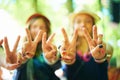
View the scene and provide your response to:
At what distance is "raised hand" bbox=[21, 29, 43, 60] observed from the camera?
5.21 feet

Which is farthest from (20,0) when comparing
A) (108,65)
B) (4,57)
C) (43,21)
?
(108,65)

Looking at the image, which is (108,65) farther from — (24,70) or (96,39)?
(24,70)

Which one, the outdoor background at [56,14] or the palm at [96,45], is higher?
the outdoor background at [56,14]

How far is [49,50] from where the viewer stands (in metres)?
1.60

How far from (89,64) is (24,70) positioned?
35cm

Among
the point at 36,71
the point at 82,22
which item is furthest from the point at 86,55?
the point at 36,71

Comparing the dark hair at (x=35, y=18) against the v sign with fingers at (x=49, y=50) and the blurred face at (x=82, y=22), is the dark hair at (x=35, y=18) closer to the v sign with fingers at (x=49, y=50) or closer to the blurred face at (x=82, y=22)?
the v sign with fingers at (x=49, y=50)

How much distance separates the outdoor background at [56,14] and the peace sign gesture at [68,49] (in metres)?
0.04

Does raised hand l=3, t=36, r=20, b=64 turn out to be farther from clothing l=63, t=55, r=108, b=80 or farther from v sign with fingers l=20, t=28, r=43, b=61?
clothing l=63, t=55, r=108, b=80

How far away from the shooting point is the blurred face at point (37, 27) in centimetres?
161

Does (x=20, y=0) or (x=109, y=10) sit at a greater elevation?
(x=20, y=0)

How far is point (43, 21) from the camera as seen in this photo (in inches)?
63.7

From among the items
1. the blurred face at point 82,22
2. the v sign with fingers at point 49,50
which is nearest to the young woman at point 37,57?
the v sign with fingers at point 49,50

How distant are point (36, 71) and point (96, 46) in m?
0.35
